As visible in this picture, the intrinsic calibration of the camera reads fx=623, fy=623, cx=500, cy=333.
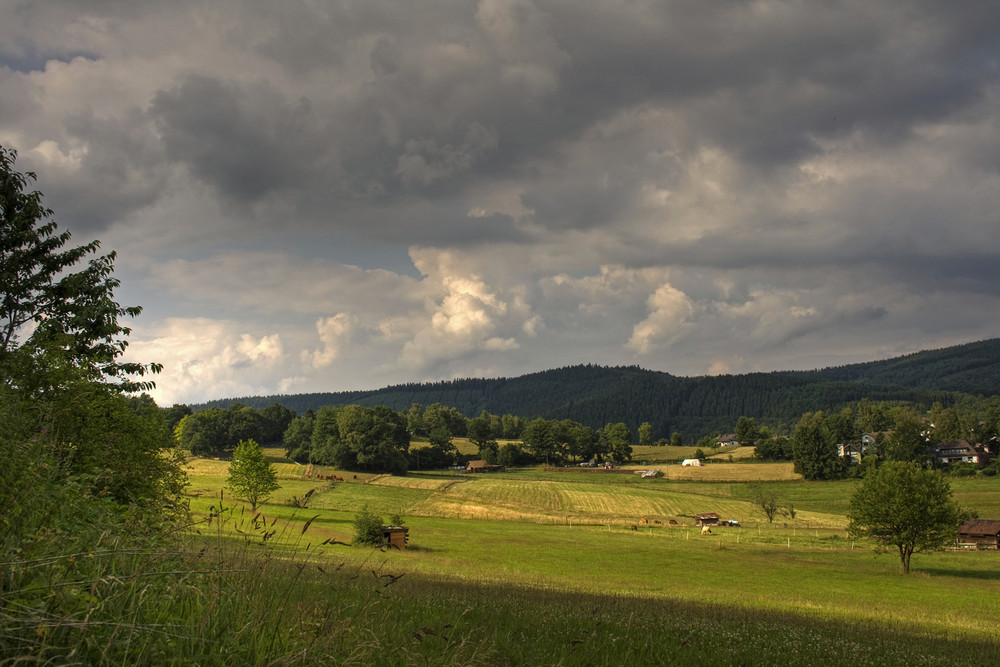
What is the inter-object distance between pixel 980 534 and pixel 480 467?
10762 cm

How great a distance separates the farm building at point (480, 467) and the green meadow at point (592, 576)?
728 cm

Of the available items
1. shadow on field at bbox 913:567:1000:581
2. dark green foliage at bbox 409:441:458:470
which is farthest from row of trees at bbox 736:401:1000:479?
dark green foliage at bbox 409:441:458:470

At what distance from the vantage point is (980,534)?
7744 cm

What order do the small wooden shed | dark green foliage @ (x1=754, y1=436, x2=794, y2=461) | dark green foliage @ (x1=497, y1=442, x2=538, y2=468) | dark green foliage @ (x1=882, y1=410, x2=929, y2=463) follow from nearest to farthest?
the small wooden shed
dark green foliage @ (x1=882, y1=410, x2=929, y2=463)
dark green foliage @ (x1=497, y1=442, x2=538, y2=468)
dark green foliage @ (x1=754, y1=436, x2=794, y2=461)

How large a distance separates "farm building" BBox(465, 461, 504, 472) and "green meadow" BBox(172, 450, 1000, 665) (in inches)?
286

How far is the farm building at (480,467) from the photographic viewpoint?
161113 mm

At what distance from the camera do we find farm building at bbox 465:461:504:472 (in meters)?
161

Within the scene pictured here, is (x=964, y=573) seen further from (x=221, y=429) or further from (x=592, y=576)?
(x=221, y=429)

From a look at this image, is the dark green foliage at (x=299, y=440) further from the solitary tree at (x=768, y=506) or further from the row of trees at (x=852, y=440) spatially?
the row of trees at (x=852, y=440)

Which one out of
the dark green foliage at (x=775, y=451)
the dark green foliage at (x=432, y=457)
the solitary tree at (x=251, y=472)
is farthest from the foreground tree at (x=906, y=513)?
the dark green foliage at (x=775, y=451)

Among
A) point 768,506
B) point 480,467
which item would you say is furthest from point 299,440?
point 768,506

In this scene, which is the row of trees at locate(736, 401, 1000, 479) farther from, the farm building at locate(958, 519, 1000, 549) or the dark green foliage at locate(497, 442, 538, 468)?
the dark green foliage at locate(497, 442, 538, 468)

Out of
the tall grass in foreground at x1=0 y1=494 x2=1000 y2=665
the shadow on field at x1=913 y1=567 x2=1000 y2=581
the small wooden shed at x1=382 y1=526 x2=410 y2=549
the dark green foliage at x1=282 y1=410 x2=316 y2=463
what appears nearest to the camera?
the tall grass in foreground at x1=0 y1=494 x2=1000 y2=665

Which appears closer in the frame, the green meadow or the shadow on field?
the green meadow
